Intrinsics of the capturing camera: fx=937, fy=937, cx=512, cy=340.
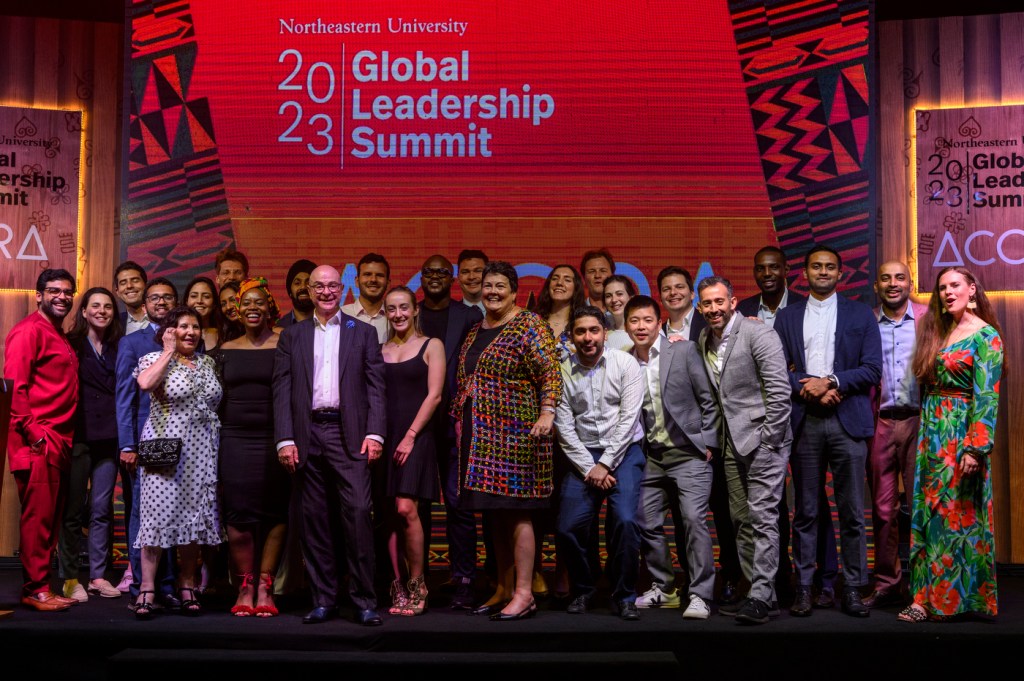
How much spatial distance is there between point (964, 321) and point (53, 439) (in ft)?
14.7

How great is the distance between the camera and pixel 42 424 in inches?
185

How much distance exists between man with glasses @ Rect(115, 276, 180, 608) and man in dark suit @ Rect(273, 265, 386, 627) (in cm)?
77

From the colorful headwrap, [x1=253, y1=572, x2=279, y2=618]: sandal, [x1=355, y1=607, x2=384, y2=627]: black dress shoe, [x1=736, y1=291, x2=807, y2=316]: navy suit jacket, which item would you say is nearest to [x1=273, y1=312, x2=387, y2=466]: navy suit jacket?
the colorful headwrap

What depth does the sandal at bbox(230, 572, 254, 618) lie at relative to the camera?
4477mm

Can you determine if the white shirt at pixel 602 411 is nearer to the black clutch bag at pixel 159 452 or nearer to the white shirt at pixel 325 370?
the white shirt at pixel 325 370

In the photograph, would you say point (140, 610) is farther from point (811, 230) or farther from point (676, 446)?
point (811, 230)

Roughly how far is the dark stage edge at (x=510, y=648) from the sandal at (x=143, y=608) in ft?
0.19

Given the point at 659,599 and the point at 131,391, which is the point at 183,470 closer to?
the point at 131,391

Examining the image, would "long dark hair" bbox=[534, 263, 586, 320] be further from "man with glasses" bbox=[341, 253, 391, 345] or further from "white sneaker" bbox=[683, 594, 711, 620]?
"white sneaker" bbox=[683, 594, 711, 620]

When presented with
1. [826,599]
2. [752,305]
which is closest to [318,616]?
[826,599]

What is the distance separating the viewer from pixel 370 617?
4270mm

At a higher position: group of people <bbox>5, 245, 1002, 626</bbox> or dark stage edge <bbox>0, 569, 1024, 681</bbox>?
group of people <bbox>5, 245, 1002, 626</bbox>

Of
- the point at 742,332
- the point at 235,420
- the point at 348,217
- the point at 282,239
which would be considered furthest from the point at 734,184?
the point at 235,420

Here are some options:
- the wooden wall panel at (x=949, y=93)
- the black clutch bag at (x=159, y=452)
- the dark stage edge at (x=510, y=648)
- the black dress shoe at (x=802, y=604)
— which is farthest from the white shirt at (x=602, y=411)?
the wooden wall panel at (x=949, y=93)
